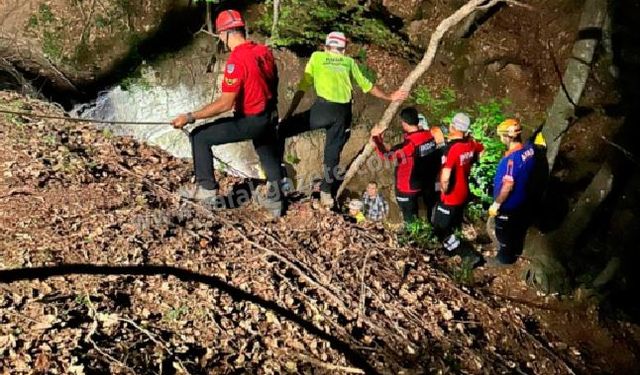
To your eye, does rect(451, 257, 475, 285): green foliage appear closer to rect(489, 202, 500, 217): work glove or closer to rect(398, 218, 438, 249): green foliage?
rect(398, 218, 438, 249): green foliage

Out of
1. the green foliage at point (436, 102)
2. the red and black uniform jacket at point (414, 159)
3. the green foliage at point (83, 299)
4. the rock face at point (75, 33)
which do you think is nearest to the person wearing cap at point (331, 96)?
the red and black uniform jacket at point (414, 159)

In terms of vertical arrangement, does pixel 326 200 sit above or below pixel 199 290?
below

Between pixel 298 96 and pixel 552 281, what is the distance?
4379mm

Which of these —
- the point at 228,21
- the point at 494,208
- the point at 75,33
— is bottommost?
the point at 494,208

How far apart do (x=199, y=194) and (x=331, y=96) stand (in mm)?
2199

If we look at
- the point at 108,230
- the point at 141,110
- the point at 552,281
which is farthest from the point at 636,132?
the point at 141,110

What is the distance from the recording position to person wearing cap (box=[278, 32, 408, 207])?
24.6 ft

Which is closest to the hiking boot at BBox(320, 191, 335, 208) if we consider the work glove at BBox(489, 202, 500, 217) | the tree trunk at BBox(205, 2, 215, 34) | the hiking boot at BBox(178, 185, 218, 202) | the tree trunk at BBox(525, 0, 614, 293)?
the hiking boot at BBox(178, 185, 218, 202)

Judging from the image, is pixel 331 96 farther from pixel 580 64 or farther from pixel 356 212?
pixel 580 64

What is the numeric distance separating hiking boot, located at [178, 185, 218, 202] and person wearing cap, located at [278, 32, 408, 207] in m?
1.28

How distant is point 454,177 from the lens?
772cm

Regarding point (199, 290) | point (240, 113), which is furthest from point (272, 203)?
point (199, 290)

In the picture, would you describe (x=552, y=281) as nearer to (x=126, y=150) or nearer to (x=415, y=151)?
(x=415, y=151)

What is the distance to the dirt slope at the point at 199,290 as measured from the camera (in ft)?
14.7
